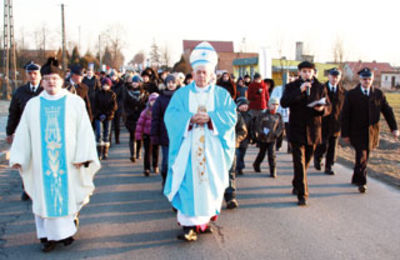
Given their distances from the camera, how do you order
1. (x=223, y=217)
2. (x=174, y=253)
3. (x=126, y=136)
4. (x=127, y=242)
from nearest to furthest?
(x=174, y=253) → (x=127, y=242) → (x=223, y=217) → (x=126, y=136)

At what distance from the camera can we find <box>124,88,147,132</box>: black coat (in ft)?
33.0

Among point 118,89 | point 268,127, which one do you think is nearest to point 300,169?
point 268,127

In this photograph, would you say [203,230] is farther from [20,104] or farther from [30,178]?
[20,104]

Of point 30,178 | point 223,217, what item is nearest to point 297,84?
point 223,217

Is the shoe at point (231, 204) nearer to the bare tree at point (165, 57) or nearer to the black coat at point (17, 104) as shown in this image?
the black coat at point (17, 104)

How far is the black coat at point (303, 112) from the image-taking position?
649cm

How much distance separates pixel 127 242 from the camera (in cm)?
495

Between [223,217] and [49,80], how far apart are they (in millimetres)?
2965

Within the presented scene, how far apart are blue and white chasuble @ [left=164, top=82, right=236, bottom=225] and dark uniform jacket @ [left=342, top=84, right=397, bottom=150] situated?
3142 mm

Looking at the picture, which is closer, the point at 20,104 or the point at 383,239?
the point at 383,239

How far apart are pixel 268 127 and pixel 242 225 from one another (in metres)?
3.37

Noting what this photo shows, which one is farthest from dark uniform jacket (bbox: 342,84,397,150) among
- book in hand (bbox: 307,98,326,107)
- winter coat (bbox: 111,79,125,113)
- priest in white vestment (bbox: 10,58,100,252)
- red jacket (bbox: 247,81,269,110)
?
winter coat (bbox: 111,79,125,113)

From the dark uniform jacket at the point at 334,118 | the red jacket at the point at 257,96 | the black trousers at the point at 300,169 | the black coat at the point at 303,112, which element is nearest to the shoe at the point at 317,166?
the dark uniform jacket at the point at 334,118

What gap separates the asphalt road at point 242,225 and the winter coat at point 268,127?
927 millimetres
